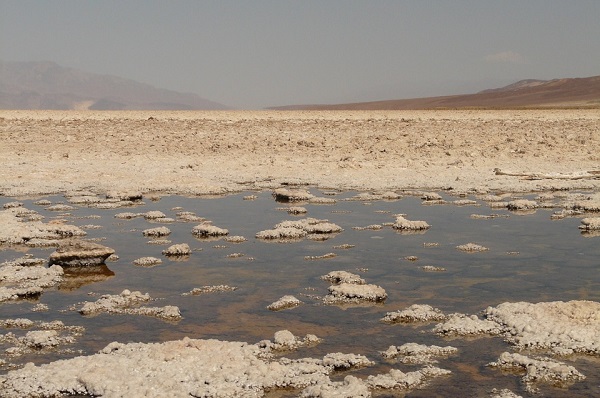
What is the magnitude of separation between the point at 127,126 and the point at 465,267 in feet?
66.7

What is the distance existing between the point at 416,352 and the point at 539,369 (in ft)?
2.68

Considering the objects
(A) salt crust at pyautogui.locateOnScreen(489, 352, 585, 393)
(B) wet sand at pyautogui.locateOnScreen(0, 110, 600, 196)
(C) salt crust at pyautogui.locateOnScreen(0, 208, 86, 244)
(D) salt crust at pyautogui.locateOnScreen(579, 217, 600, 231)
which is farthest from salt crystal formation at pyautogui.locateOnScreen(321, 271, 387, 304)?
(B) wet sand at pyautogui.locateOnScreen(0, 110, 600, 196)

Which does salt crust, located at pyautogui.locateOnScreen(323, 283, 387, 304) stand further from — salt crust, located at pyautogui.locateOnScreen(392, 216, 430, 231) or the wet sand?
the wet sand

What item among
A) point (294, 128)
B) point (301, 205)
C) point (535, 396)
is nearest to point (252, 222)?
point (301, 205)

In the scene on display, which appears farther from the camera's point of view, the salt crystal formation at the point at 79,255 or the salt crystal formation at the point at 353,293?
the salt crystal formation at the point at 79,255

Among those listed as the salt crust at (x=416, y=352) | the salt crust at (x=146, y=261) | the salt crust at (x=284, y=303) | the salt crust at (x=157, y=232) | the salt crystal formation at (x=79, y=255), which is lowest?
the salt crust at (x=416, y=352)

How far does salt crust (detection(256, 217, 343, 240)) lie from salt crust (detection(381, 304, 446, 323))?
335 centimetres

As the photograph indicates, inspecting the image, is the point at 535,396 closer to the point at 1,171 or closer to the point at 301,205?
the point at 301,205

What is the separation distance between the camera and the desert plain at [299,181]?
4.86 m

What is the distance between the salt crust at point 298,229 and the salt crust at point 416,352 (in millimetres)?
4126

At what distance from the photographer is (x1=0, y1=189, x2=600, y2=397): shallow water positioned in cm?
551

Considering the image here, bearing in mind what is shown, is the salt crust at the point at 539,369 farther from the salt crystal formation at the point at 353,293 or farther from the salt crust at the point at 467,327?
the salt crystal formation at the point at 353,293

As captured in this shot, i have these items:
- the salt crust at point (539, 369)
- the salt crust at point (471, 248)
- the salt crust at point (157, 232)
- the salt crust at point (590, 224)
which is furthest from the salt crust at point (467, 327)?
the salt crust at point (157, 232)

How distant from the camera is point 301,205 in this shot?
478 inches
